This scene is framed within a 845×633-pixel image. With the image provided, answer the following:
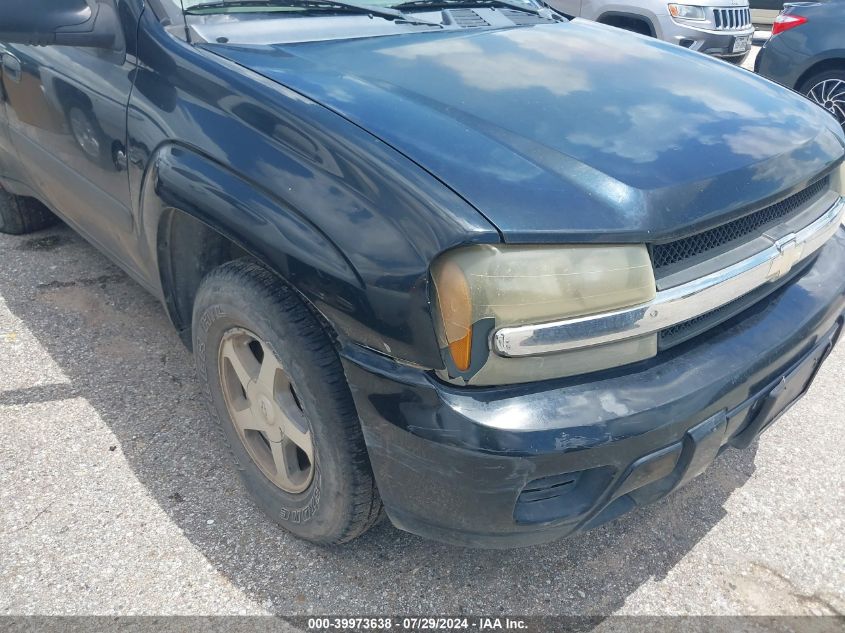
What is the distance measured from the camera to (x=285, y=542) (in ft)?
6.87

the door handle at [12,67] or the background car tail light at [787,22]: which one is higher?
the door handle at [12,67]

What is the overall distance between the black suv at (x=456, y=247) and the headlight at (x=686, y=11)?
16.5ft

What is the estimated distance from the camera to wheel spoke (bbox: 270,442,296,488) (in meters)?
1.99

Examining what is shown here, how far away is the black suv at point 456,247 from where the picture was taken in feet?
4.79

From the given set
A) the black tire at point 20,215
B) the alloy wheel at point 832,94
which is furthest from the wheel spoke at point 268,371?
the alloy wheel at point 832,94

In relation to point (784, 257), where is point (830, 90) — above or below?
below

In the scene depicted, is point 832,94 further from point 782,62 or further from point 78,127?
point 78,127

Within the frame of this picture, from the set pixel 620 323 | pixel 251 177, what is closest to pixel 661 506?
pixel 620 323

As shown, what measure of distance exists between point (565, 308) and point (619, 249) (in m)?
0.17

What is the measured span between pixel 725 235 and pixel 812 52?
4424 millimetres

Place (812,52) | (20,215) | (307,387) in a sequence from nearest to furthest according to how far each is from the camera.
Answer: (307,387) < (20,215) < (812,52)

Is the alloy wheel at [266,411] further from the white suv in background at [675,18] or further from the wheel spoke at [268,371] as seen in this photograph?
the white suv in background at [675,18]

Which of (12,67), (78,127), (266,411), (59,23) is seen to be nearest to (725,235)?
(266,411)

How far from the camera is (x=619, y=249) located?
1.49m
